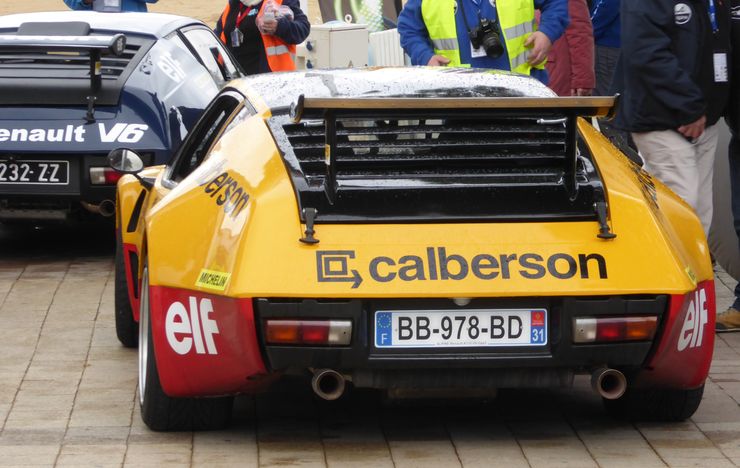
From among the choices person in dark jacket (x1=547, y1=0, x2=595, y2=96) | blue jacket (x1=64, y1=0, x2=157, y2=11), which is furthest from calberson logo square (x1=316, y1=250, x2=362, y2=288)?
blue jacket (x1=64, y1=0, x2=157, y2=11)

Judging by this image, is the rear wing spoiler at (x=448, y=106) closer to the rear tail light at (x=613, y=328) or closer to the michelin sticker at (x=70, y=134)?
the rear tail light at (x=613, y=328)

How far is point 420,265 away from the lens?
534 centimetres

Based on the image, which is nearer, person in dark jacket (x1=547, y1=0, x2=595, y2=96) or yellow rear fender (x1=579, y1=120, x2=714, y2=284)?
yellow rear fender (x1=579, y1=120, x2=714, y2=284)

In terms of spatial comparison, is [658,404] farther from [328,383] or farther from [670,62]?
[670,62]

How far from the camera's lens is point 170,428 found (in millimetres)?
5879

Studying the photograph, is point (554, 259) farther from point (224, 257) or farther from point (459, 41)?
point (459, 41)

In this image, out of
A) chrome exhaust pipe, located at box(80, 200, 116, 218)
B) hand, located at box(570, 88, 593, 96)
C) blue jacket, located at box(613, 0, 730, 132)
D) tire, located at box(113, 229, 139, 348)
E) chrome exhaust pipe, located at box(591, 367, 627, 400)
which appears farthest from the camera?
hand, located at box(570, 88, 593, 96)

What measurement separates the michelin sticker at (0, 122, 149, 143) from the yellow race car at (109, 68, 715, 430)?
375cm

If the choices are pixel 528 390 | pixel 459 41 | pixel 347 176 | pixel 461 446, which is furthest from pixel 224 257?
pixel 459 41

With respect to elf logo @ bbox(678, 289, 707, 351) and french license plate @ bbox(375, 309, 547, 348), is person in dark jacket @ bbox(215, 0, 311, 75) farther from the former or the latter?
french license plate @ bbox(375, 309, 547, 348)

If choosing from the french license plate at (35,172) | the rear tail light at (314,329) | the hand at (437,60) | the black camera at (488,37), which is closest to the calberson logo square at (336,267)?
the rear tail light at (314,329)

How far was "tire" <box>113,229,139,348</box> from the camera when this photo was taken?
7.43 m

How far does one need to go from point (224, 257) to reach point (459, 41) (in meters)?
4.13


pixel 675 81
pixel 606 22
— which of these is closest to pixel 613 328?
pixel 675 81
